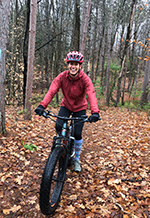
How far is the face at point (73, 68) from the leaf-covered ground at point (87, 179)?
2.46 metres

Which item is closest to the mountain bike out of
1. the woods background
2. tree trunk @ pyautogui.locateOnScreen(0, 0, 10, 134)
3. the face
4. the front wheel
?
the front wheel

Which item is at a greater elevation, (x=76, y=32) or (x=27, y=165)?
(x=76, y=32)

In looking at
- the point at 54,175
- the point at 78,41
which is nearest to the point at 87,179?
the point at 54,175

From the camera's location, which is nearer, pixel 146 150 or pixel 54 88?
pixel 54 88

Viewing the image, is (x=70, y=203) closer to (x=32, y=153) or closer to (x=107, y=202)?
(x=107, y=202)

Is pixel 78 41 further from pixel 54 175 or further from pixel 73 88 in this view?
pixel 54 175

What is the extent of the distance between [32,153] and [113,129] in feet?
14.2

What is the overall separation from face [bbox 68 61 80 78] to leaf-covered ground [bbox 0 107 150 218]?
246cm

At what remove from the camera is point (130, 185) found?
338 centimetres

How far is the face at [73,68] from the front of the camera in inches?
129

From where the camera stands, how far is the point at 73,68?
3287 mm

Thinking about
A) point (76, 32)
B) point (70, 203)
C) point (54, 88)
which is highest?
point (76, 32)

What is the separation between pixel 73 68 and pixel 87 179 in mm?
2644

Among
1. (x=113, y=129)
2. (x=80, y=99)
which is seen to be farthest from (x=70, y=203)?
(x=113, y=129)
